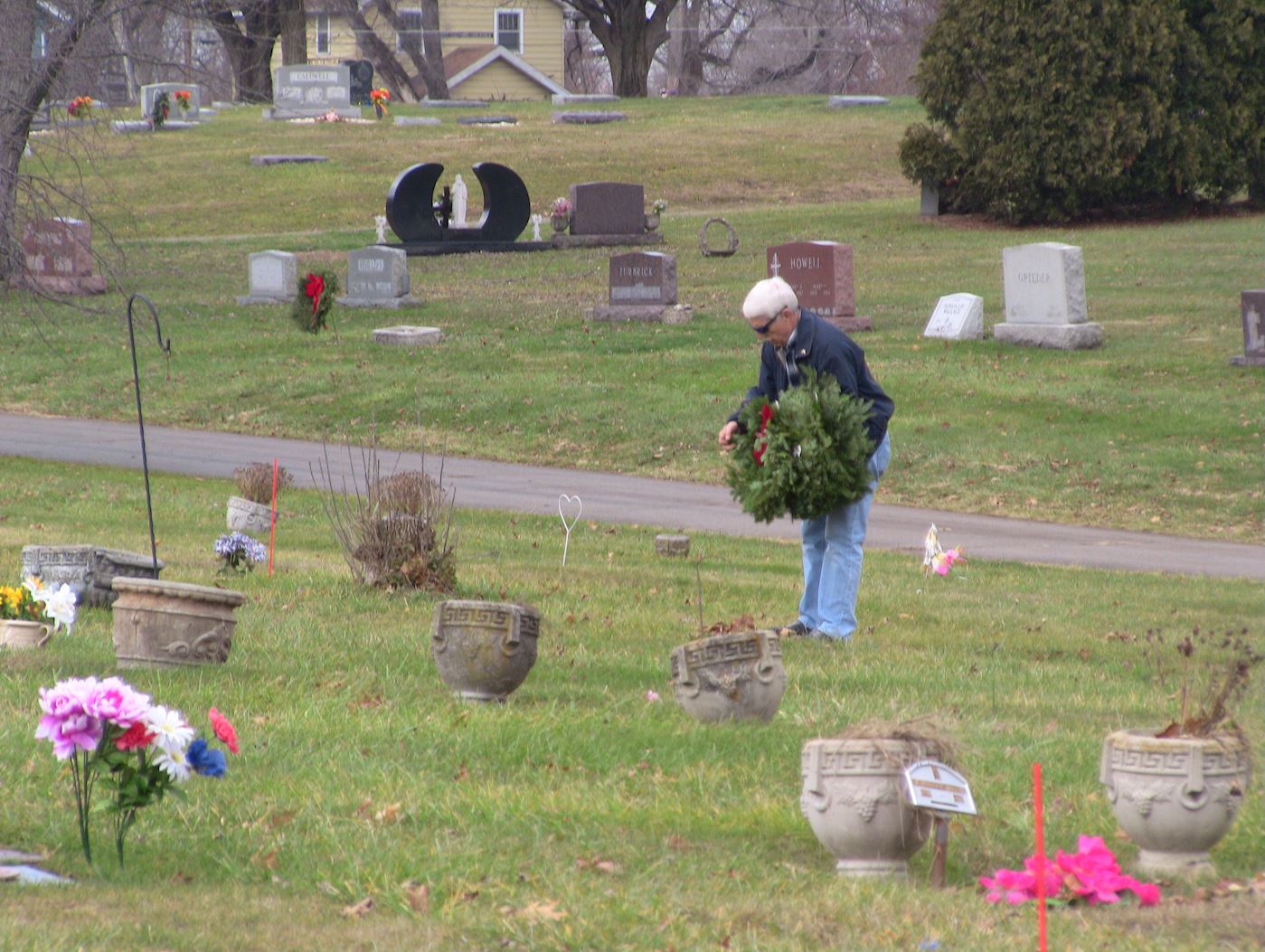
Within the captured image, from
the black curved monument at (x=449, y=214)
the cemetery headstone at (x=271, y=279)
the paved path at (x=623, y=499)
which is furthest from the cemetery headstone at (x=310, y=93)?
the paved path at (x=623, y=499)

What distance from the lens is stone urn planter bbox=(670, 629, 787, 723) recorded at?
6.82 m

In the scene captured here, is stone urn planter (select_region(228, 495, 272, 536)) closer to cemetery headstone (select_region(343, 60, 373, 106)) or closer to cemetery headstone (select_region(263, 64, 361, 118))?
cemetery headstone (select_region(263, 64, 361, 118))

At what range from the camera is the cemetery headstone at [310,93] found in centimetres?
5784

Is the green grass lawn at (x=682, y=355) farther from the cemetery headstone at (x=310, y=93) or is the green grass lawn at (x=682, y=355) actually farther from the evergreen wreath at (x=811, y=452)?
the cemetery headstone at (x=310, y=93)

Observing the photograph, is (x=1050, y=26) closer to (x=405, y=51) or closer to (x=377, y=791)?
(x=377, y=791)

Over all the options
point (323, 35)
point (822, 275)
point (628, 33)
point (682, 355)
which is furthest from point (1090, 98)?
point (323, 35)

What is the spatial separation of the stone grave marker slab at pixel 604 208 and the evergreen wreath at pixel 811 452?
92.8 feet

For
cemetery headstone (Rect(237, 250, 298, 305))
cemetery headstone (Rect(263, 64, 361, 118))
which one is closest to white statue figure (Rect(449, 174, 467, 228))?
cemetery headstone (Rect(237, 250, 298, 305))

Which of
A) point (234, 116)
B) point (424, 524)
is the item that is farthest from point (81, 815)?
point (234, 116)

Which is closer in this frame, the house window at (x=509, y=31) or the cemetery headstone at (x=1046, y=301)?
the cemetery headstone at (x=1046, y=301)

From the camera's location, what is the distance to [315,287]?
25469 millimetres

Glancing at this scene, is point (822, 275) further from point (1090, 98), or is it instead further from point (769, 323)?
point (769, 323)

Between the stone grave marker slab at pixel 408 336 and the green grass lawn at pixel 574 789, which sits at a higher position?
the stone grave marker slab at pixel 408 336

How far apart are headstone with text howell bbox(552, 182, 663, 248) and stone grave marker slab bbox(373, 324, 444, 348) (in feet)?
36.6
